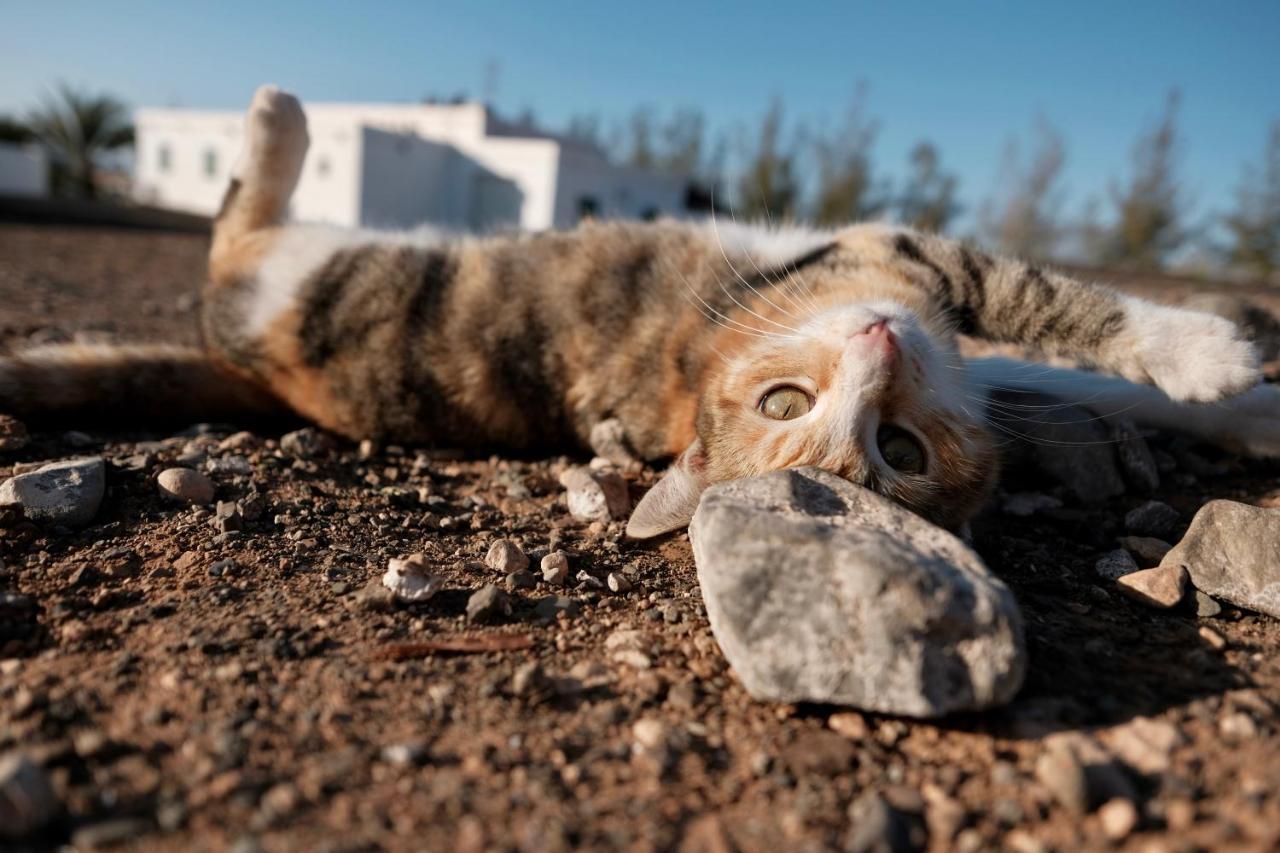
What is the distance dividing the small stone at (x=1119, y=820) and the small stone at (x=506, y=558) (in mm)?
1409

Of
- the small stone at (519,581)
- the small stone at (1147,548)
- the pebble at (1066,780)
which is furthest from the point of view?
the small stone at (1147,548)

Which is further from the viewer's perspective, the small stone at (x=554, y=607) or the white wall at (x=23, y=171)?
the white wall at (x=23, y=171)

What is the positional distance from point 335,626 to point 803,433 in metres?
1.43

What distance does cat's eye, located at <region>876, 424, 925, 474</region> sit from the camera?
2.48 m

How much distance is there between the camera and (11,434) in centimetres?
278

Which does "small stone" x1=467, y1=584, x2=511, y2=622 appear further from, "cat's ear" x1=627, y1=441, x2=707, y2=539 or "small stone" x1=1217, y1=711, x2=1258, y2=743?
"small stone" x1=1217, y1=711, x2=1258, y2=743

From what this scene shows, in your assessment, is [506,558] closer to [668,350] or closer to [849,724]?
[849,724]

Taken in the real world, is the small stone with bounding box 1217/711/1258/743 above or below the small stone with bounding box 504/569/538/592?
above

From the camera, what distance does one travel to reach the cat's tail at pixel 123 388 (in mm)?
3072

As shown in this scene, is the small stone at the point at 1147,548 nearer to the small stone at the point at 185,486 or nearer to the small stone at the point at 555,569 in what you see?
the small stone at the point at 555,569

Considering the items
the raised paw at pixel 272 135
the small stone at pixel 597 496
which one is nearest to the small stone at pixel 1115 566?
the small stone at pixel 597 496

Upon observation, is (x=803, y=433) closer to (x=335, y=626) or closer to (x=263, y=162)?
(x=335, y=626)

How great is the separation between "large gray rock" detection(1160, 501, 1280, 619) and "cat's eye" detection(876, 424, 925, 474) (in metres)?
0.70

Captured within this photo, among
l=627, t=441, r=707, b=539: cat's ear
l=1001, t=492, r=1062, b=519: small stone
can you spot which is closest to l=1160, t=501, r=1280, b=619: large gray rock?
l=1001, t=492, r=1062, b=519: small stone
